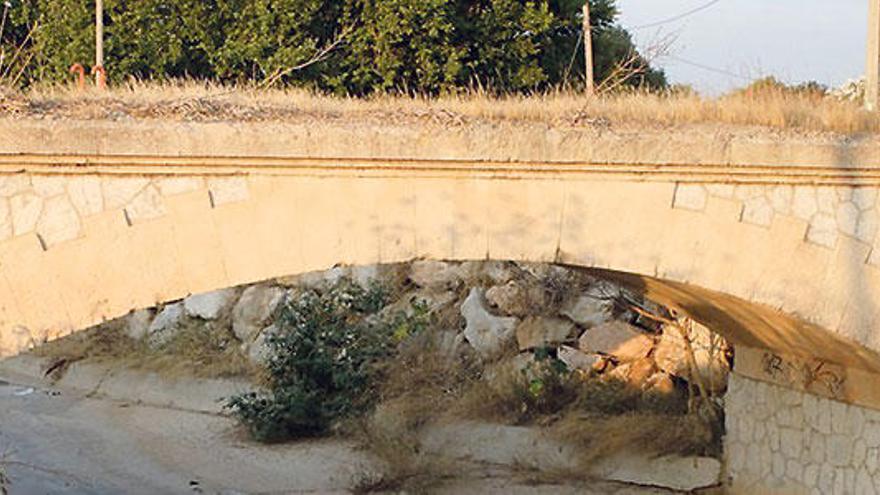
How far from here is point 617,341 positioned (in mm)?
15117

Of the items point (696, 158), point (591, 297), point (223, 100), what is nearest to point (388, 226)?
point (223, 100)

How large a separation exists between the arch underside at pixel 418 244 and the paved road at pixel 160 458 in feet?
16.0

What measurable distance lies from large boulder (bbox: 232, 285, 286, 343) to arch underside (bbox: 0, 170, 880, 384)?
1131 cm

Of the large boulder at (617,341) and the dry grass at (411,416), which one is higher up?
the large boulder at (617,341)

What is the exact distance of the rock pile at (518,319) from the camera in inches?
566

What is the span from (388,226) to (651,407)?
21.1 ft

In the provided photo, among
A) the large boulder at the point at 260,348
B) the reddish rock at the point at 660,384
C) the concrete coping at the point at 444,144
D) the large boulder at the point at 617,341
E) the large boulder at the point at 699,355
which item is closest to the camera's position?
the concrete coping at the point at 444,144

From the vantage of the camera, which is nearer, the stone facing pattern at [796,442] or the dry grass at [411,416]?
the stone facing pattern at [796,442]

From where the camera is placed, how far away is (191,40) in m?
20.2

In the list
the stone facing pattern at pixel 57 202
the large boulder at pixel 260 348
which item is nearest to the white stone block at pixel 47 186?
the stone facing pattern at pixel 57 202

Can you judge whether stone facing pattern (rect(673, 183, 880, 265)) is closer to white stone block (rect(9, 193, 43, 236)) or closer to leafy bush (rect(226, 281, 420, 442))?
white stone block (rect(9, 193, 43, 236))

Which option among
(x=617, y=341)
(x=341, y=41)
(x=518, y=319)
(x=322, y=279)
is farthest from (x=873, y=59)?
(x=341, y=41)

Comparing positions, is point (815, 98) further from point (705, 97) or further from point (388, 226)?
point (388, 226)

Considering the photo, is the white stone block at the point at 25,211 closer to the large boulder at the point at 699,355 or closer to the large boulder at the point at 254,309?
the large boulder at the point at 699,355
